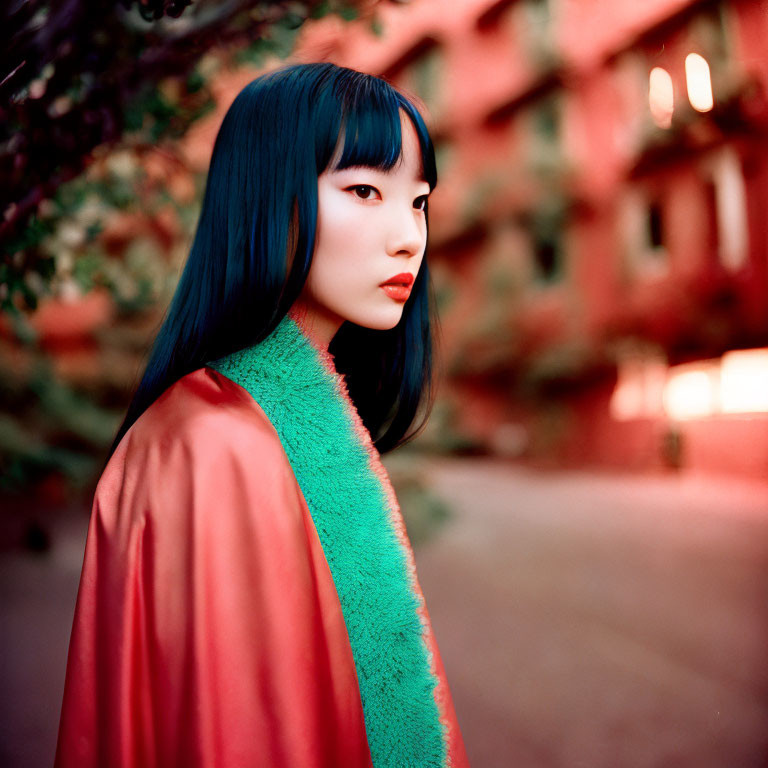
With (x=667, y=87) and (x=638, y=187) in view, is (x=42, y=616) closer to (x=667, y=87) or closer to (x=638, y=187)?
(x=667, y=87)

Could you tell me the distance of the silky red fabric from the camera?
0.62 metres

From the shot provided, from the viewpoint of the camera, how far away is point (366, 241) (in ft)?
2.83

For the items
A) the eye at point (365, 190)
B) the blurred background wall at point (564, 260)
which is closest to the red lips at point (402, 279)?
the eye at point (365, 190)

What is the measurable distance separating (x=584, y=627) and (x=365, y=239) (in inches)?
155

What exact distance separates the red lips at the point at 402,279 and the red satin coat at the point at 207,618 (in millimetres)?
284

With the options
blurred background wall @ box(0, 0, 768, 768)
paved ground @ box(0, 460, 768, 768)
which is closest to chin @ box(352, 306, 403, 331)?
blurred background wall @ box(0, 0, 768, 768)

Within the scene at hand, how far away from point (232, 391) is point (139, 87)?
87 centimetres

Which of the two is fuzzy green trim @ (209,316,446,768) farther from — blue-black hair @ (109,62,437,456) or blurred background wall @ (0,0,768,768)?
blurred background wall @ (0,0,768,768)

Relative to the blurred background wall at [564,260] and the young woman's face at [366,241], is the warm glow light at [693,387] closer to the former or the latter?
the blurred background wall at [564,260]

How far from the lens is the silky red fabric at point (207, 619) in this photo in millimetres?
625

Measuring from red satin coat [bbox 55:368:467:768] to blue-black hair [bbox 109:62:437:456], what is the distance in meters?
0.16

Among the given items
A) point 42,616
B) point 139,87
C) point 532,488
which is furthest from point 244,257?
point 532,488

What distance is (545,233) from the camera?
7965 millimetres

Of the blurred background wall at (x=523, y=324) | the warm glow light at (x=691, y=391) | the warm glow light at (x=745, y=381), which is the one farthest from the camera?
the warm glow light at (x=691, y=391)
